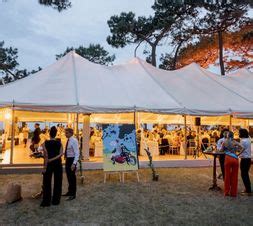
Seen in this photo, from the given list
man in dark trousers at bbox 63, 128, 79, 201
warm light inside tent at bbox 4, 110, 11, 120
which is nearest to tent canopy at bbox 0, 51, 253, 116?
warm light inside tent at bbox 4, 110, 11, 120

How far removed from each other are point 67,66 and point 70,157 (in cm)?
644

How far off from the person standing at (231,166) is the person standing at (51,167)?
357cm

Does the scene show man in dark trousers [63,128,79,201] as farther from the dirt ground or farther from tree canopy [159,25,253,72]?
tree canopy [159,25,253,72]

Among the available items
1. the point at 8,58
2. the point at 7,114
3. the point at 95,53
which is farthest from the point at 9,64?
the point at 7,114

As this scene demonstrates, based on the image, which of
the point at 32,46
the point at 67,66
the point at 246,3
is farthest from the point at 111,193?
the point at 32,46

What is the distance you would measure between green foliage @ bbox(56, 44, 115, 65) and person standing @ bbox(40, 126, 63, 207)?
2660 cm

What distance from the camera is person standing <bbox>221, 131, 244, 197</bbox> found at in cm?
700

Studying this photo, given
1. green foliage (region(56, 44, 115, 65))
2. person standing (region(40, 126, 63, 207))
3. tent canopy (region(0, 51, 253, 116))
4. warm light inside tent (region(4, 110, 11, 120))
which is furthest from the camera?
green foliage (region(56, 44, 115, 65))

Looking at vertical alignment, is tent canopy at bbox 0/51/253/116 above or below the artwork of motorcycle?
above

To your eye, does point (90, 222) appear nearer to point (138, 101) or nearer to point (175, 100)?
point (138, 101)

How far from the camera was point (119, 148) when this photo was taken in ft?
28.8

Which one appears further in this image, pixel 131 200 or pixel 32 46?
pixel 32 46

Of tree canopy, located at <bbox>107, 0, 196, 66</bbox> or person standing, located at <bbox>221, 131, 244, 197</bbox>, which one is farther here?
tree canopy, located at <bbox>107, 0, 196, 66</bbox>

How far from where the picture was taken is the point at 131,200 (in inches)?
263
